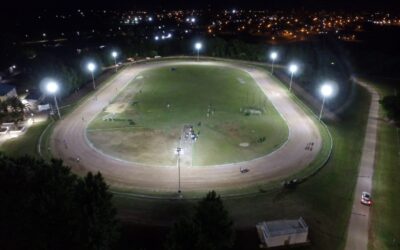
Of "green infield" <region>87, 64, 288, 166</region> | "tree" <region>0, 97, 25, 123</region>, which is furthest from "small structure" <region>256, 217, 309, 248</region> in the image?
"tree" <region>0, 97, 25, 123</region>

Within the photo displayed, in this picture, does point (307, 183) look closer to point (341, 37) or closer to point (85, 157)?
point (85, 157)

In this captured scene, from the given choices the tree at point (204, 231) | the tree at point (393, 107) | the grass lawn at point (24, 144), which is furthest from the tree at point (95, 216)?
the tree at point (393, 107)

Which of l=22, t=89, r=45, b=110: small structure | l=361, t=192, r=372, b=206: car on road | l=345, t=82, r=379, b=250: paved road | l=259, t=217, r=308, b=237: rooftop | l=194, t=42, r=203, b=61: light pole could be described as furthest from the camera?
l=194, t=42, r=203, b=61: light pole

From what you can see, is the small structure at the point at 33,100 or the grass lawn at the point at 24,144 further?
the small structure at the point at 33,100

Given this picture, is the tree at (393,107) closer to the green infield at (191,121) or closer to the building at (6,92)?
the green infield at (191,121)

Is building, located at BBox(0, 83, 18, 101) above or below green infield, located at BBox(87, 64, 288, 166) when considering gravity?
above

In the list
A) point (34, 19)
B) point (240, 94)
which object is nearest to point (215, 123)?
point (240, 94)

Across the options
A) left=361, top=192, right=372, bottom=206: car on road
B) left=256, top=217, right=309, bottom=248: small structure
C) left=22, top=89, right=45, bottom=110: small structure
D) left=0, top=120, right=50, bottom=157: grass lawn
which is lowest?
left=256, top=217, right=309, bottom=248: small structure

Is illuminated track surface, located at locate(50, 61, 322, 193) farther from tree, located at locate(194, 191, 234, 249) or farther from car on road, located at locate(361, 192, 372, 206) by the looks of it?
tree, located at locate(194, 191, 234, 249)
